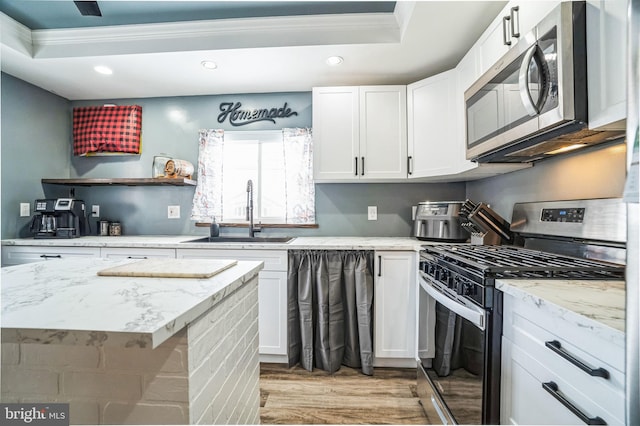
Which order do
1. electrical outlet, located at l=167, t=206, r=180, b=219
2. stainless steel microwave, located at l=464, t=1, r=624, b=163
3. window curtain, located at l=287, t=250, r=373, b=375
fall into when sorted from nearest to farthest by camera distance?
1. stainless steel microwave, located at l=464, t=1, r=624, b=163
2. window curtain, located at l=287, t=250, r=373, b=375
3. electrical outlet, located at l=167, t=206, r=180, b=219

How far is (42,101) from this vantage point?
262 cm

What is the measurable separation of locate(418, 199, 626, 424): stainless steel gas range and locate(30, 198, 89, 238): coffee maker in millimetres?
2842

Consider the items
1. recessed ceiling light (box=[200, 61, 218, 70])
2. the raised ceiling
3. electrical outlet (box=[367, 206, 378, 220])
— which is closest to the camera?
the raised ceiling

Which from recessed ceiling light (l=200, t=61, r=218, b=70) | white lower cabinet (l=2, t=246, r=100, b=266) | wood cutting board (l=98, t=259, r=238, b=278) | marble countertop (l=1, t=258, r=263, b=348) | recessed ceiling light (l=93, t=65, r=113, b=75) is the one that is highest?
recessed ceiling light (l=200, t=61, r=218, b=70)

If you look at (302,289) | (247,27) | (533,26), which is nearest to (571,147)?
(533,26)

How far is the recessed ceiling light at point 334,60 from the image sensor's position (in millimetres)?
2080

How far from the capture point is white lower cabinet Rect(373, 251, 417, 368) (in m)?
2.05

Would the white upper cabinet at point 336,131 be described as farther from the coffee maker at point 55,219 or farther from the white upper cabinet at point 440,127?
the coffee maker at point 55,219

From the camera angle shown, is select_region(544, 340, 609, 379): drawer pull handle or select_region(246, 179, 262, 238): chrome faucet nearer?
select_region(544, 340, 609, 379): drawer pull handle

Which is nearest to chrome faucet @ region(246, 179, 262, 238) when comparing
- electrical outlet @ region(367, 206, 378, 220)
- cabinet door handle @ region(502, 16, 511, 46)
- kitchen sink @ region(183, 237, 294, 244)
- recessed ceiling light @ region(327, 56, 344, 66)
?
kitchen sink @ region(183, 237, 294, 244)

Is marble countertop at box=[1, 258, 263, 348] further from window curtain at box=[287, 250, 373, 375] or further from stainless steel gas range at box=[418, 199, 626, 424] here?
window curtain at box=[287, 250, 373, 375]

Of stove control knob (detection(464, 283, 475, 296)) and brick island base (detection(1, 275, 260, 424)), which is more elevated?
stove control knob (detection(464, 283, 475, 296))

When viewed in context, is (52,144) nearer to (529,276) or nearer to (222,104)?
(222,104)

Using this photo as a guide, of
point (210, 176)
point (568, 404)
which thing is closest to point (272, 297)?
point (210, 176)
